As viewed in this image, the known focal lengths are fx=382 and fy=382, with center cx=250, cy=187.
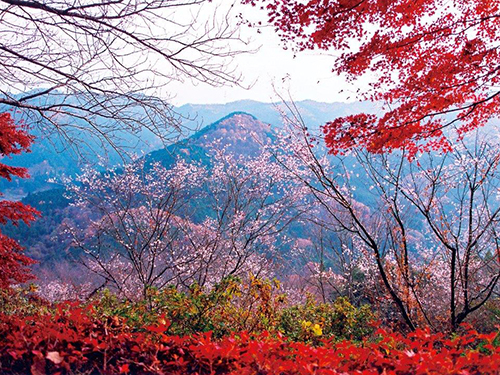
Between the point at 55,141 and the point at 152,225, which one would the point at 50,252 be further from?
the point at 55,141

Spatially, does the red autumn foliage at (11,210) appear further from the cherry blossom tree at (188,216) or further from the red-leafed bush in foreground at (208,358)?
the red-leafed bush in foreground at (208,358)

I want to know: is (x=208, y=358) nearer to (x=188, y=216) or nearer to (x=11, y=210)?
(x=11, y=210)

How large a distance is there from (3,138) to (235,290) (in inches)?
154

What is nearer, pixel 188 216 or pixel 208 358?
pixel 208 358

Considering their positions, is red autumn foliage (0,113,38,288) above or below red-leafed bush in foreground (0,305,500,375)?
above

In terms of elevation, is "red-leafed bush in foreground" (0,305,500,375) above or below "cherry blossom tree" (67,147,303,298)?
below

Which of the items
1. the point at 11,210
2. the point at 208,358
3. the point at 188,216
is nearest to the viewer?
the point at 208,358

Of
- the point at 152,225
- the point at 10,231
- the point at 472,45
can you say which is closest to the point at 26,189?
the point at 10,231

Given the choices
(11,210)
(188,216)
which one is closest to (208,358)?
(11,210)

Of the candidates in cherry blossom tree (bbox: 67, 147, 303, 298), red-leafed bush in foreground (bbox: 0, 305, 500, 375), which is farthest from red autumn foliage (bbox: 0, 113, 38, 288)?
red-leafed bush in foreground (bbox: 0, 305, 500, 375)

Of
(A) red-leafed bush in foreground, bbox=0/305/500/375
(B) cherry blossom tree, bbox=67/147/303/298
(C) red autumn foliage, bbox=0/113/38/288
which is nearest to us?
(A) red-leafed bush in foreground, bbox=0/305/500/375

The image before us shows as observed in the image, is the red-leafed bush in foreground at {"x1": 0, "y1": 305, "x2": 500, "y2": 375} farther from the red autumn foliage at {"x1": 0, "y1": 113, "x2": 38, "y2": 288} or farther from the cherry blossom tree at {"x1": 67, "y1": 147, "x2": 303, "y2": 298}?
the cherry blossom tree at {"x1": 67, "y1": 147, "x2": 303, "y2": 298}

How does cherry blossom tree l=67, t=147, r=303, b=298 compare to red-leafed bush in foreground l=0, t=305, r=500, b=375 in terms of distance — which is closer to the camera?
red-leafed bush in foreground l=0, t=305, r=500, b=375

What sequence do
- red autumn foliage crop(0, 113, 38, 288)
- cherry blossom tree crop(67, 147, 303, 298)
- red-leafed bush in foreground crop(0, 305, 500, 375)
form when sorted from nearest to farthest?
red-leafed bush in foreground crop(0, 305, 500, 375)
red autumn foliage crop(0, 113, 38, 288)
cherry blossom tree crop(67, 147, 303, 298)
